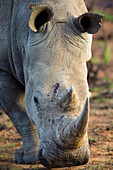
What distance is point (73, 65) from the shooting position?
3.72 metres

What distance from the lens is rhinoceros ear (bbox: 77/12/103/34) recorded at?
151 inches

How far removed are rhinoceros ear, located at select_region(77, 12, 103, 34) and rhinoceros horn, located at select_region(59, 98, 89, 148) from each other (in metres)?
1.18

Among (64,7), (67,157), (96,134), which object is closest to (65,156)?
(67,157)

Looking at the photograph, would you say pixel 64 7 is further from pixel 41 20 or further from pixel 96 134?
pixel 96 134

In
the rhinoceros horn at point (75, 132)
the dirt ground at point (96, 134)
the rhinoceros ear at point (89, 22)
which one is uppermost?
the rhinoceros ear at point (89, 22)

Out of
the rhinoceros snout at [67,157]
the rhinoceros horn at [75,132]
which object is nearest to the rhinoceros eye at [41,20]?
the rhinoceros horn at [75,132]

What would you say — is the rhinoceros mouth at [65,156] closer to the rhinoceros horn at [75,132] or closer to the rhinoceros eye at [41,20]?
the rhinoceros horn at [75,132]

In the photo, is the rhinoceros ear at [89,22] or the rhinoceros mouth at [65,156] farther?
the rhinoceros ear at [89,22]

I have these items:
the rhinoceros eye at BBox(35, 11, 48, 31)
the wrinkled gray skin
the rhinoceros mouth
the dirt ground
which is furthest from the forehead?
the dirt ground

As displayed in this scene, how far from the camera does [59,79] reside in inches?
140

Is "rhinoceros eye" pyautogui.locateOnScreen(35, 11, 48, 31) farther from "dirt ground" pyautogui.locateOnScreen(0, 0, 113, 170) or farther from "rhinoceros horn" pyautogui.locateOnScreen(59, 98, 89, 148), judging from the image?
"dirt ground" pyautogui.locateOnScreen(0, 0, 113, 170)

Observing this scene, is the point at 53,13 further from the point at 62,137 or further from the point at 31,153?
the point at 31,153

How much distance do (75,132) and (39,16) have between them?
1381mm

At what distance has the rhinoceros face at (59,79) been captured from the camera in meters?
3.28
